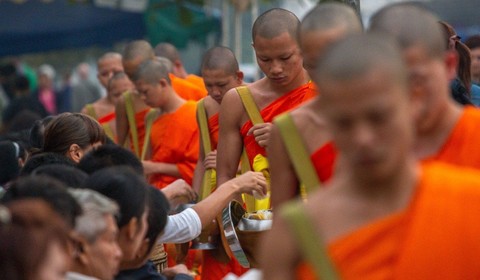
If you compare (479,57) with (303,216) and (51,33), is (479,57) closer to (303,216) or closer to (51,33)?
(303,216)

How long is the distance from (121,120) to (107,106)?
1.18 m

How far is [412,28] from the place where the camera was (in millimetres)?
4148

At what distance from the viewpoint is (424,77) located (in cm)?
402

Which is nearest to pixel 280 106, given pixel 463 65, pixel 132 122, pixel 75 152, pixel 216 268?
pixel 75 152

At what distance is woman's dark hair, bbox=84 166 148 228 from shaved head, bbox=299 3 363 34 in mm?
823

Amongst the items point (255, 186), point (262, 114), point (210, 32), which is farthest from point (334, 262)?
point (210, 32)

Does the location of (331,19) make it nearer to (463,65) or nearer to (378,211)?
(378,211)

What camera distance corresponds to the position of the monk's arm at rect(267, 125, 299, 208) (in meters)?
4.67

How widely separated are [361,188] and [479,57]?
6346 mm

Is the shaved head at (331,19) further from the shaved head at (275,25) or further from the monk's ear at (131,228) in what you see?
the shaved head at (275,25)

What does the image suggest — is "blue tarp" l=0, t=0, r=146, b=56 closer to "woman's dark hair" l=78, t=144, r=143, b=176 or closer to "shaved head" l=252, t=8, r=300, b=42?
"shaved head" l=252, t=8, r=300, b=42

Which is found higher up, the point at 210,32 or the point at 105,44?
the point at 210,32

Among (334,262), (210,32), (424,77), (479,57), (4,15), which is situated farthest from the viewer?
(4,15)

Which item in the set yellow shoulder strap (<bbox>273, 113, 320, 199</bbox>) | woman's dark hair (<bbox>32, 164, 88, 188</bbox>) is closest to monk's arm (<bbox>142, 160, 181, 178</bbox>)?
woman's dark hair (<bbox>32, 164, 88, 188</bbox>)
